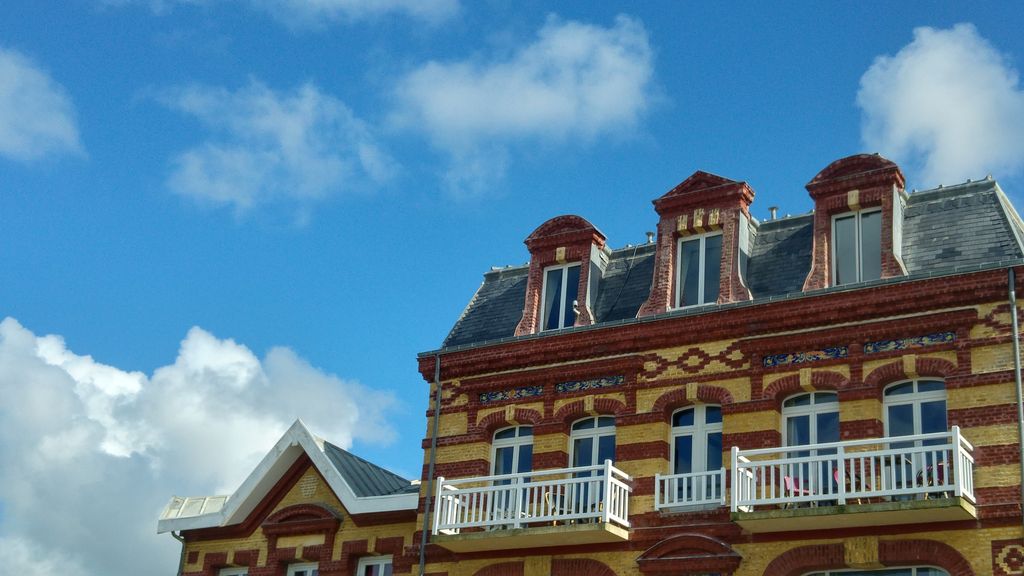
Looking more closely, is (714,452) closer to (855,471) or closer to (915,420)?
(855,471)

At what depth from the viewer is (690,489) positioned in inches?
940

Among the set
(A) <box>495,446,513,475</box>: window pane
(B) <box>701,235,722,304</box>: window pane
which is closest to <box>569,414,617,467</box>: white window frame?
(A) <box>495,446,513,475</box>: window pane

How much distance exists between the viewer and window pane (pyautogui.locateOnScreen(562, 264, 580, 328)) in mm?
27016

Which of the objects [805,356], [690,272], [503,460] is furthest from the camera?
[503,460]

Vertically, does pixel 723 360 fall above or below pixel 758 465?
above

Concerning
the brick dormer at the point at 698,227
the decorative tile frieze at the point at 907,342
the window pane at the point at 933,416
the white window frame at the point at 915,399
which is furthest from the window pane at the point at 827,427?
the brick dormer at the point at 698,227

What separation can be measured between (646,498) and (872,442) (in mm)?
4733

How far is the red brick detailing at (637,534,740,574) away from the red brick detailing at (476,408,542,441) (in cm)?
407

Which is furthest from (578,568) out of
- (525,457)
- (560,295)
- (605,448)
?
(560,295)

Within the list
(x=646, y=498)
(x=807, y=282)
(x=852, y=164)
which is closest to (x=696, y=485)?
(x=646, y=498)

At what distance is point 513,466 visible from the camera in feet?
86.0

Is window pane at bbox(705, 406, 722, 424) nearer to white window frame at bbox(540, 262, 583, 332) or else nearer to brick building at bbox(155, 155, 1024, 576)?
brick building at bbox(155, 155, 1024, 576)

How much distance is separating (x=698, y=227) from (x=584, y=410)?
4259mm

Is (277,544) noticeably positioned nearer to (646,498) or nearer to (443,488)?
(443,488)
